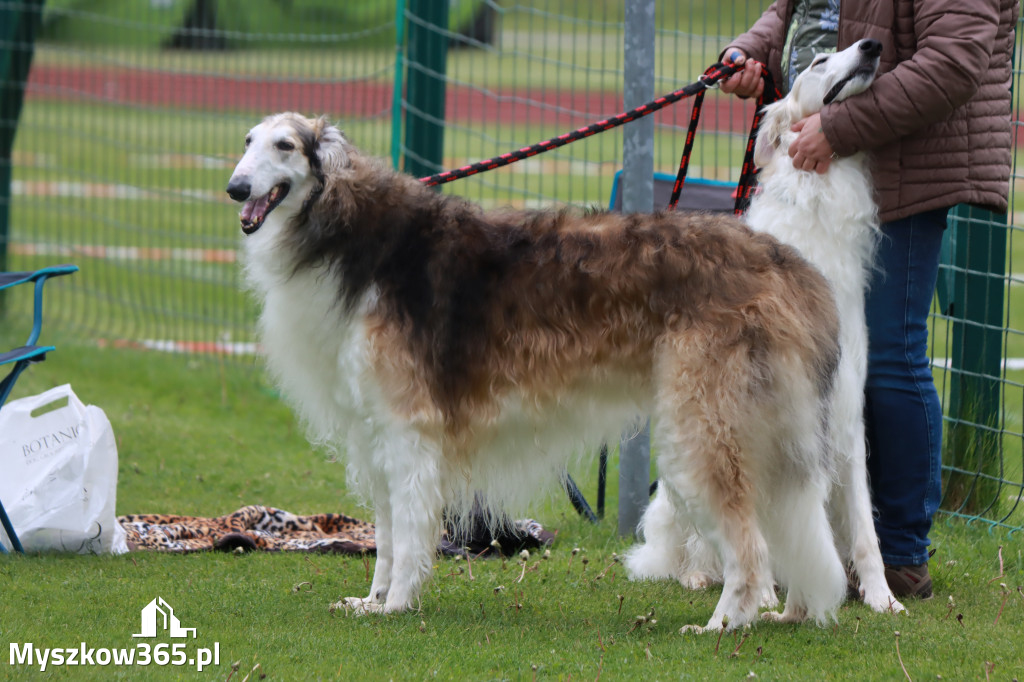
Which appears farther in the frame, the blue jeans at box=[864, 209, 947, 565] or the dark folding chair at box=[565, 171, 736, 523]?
the dark folding chair at box=[565, 171, 736, 523]

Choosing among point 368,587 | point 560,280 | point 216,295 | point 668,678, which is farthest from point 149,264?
point 668,678

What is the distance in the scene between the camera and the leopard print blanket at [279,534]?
14.9 feet

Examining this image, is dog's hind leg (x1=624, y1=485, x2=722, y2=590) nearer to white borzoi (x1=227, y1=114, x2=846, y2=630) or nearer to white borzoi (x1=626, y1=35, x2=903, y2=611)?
white borzoi (x1=626, y1=35, x2=903, y2=611)

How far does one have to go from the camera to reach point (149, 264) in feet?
32.2

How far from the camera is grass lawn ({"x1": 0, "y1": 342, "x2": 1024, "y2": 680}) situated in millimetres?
3328

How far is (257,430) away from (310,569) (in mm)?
2389

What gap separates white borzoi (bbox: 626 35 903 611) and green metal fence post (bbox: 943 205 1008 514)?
138cm

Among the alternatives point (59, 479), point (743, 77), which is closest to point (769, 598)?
point (743, 77)

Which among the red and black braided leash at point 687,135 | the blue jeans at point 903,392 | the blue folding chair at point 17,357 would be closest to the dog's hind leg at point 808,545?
the blue jeans at point 903,392

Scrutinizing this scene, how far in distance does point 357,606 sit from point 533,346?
106 centimetres

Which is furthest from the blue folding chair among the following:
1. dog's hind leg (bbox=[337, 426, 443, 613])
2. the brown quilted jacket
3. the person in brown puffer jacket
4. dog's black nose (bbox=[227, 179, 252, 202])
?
the brown quilted jacket

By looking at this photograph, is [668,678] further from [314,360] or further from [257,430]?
[257,430]

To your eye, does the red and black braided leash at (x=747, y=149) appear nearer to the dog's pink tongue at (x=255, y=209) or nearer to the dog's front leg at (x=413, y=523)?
the dog's front leg at (x=413, y=523)

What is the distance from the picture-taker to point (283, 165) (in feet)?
11.8
